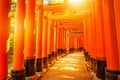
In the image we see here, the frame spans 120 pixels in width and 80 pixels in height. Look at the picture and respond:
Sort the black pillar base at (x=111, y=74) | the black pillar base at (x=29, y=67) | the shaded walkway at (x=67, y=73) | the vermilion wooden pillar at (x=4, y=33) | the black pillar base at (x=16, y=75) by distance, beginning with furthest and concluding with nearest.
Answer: the shaded walkway at (x=67, y=73), the black pillar base at (x=29, y=67), the black pillar base at (x=16, y=75), the black pillar base at (x=111, y=74), the vermilion wooden pillar at (x=4, y=33)

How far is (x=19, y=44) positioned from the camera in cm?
584

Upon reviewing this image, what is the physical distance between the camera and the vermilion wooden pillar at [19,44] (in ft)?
18.8

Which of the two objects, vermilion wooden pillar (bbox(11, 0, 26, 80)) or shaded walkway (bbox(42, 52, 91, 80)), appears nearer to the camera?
vermilion wooden pillar (bbox(11, 0, 26, 80))

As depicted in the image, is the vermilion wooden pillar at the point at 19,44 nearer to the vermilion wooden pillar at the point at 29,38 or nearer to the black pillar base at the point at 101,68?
the vermilion wooden pillar at the point at 29,38

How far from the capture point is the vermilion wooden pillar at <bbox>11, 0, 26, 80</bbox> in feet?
18.8

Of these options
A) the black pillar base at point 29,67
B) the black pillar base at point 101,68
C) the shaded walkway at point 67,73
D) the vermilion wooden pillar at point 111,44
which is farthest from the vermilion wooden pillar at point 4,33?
the shaded walkway at point 67,73

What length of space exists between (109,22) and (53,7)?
643 centimetres

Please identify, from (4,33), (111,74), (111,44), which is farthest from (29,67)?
(111,44)

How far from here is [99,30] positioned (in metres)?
6.57

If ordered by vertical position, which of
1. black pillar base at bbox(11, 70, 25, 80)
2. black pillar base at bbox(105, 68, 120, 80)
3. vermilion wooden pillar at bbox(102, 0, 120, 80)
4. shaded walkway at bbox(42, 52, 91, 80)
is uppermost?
vermilion wooden pillar at bbox(102, 0, 120, 80)

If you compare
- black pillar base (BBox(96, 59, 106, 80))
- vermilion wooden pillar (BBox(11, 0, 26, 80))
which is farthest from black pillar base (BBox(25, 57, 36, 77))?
black pillar base (BBox(96, 59, 106, 80))

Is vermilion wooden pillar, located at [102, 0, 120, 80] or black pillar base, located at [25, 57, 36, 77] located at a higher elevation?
vermilion wooden pillar, located at [102, 0, 120, 80]

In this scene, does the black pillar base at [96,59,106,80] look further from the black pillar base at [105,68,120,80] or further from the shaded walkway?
the shaded walkway

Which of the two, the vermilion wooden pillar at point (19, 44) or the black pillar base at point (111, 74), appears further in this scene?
the vermilion wooden pillar at point (19, 44)
